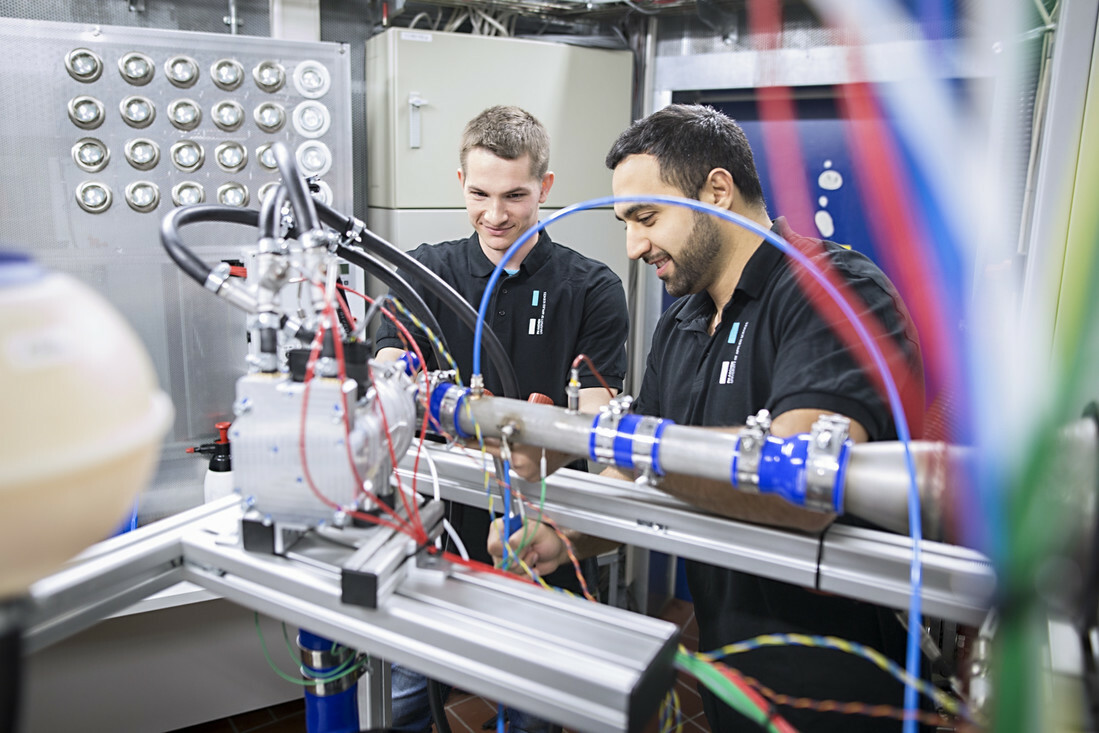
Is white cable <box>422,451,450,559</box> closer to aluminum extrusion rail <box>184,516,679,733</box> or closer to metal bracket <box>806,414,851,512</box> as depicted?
aluminum extrusion rail <box>184,516,679,733</box>

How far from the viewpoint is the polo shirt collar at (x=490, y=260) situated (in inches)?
69.9

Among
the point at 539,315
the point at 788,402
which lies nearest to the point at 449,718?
the point at 539,315

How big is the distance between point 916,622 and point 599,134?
6.28 ft

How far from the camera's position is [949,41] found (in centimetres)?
200

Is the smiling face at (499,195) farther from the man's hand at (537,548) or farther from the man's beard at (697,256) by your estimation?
the man's hand at (537,548)

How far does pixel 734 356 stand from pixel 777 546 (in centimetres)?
44

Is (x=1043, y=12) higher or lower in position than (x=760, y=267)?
higher

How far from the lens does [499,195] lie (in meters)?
1.68

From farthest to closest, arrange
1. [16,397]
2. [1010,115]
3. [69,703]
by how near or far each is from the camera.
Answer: [69,703] < [1010,115] < [16,397]

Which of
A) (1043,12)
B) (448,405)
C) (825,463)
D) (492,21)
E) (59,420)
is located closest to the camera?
(59,420)

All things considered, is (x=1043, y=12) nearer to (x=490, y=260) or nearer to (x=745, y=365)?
(x=745, y=365)

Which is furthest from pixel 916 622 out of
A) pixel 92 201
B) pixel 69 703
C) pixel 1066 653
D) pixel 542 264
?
pixel 69 703

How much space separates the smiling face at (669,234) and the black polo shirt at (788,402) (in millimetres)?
77

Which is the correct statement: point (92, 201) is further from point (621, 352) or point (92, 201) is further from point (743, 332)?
point (743, 332)
